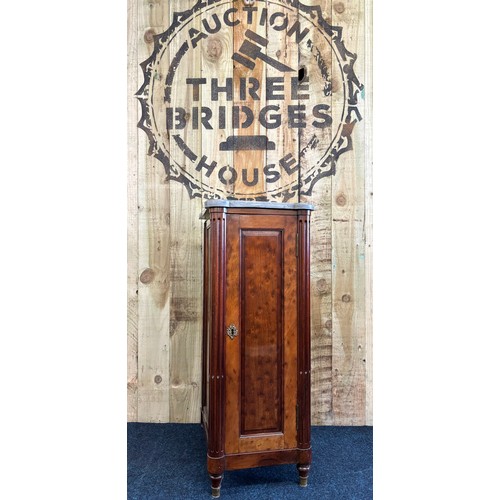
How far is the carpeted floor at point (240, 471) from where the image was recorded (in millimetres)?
1810

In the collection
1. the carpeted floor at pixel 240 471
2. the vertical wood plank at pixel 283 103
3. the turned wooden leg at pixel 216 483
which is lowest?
the carpeted floor at pixel 240 471

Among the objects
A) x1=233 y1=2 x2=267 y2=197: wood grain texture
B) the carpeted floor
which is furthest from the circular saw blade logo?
the carpeted floor

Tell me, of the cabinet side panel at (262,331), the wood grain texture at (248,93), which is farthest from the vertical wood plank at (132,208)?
the cabinet side panel at (262,331)

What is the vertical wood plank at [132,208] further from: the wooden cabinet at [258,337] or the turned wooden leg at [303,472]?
the turned wooden leg at [303,472]

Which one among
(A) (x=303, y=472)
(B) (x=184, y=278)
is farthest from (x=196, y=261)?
(A) (x=303, y=472)

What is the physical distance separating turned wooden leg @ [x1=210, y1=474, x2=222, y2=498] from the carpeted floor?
0.11 feet

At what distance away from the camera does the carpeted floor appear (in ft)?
5.94

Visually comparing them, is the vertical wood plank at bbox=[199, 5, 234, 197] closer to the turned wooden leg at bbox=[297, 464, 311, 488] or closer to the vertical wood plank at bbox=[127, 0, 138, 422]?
the vertical wood plank at bbox=[127, 0, 138, 422]

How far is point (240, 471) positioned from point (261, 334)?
74cm

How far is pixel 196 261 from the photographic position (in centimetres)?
241

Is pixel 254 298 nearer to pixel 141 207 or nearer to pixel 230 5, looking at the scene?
pixel 141 207

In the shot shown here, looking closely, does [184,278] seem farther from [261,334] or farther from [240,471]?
[240,471]

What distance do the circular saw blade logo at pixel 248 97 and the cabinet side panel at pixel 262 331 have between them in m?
0.72

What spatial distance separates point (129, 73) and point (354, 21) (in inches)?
54.5
